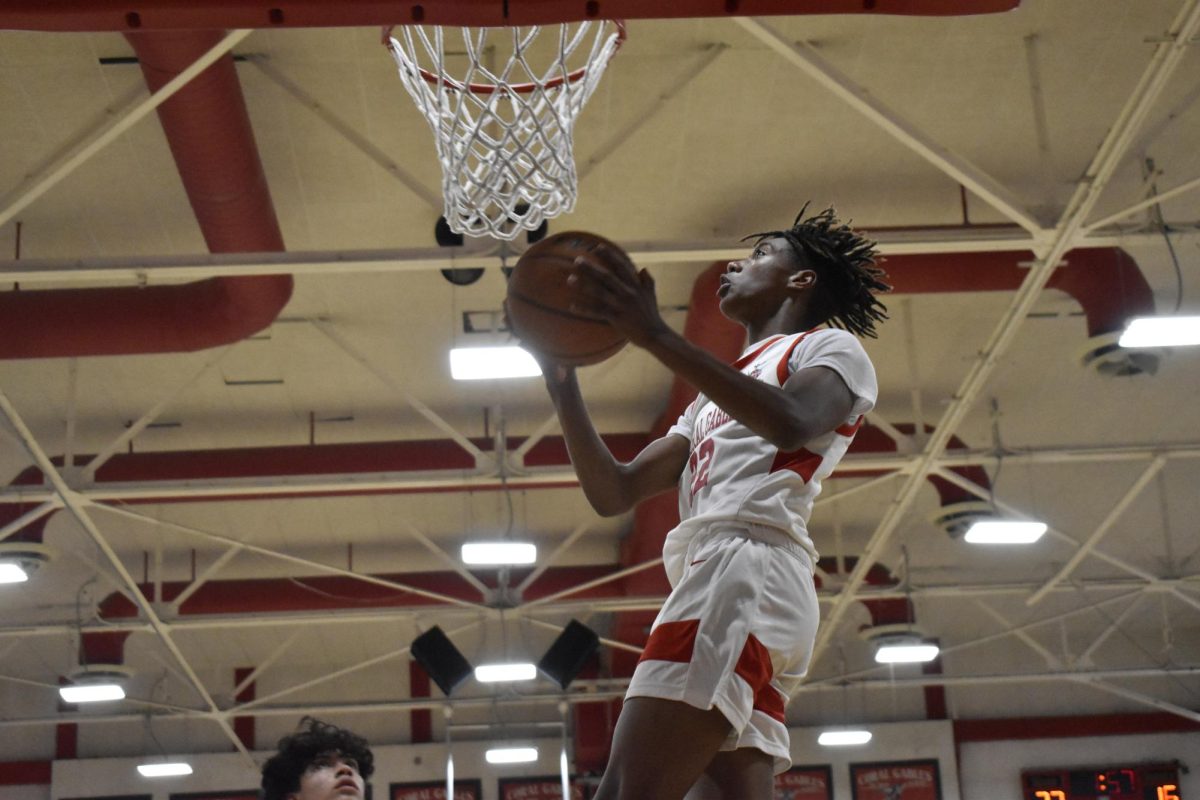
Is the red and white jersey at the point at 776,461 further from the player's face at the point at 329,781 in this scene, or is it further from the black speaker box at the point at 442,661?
the black speaker box at the point at 442,661

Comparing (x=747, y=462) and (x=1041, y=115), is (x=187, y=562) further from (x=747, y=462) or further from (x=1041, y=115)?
(x=747, y=462)

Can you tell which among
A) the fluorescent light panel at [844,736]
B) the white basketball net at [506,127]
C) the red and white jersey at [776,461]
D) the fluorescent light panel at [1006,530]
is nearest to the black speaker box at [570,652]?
the fluorescent light panel at [1006,530]

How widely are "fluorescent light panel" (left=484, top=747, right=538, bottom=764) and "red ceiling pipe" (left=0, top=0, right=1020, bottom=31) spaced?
1624 centimetres

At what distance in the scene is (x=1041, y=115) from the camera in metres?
9.41

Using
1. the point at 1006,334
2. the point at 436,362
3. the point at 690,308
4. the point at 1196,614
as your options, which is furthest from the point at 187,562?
the point at 1196,614

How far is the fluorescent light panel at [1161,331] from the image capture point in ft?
30.8

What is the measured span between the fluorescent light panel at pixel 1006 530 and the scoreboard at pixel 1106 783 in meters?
8.91

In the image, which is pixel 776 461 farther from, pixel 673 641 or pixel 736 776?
pixel 736 776

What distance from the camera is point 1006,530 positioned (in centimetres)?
1306

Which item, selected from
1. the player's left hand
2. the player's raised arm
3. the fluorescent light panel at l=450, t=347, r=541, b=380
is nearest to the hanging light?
the fluorescent light panel at l=450, t=347, r=541, b=380

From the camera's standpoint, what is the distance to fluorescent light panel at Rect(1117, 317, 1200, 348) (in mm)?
9383

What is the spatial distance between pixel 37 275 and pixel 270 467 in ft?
16.0

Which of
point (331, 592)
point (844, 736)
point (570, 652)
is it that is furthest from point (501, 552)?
point (844, 736)

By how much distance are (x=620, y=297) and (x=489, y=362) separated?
278 inches
